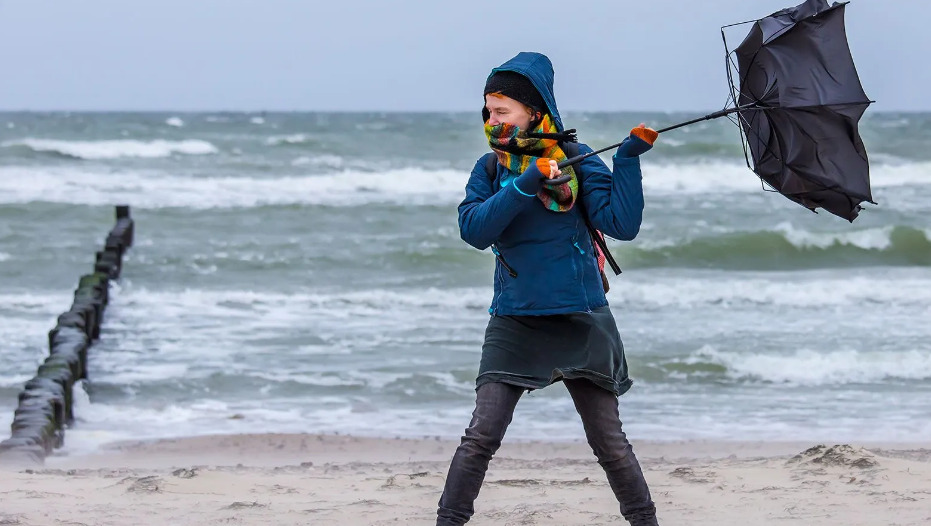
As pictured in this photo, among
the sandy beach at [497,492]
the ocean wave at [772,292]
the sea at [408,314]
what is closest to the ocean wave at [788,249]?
the sea at [408,314]

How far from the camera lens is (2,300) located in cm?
1255

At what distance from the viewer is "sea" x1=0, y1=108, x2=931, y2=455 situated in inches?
315

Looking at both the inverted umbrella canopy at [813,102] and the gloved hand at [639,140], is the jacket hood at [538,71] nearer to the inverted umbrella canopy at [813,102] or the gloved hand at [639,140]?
the gloved hand at [639,140]

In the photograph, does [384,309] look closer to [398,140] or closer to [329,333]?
[329,333]

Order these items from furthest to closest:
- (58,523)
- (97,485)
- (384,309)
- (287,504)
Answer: (384,309), (97,485), (287,504), (58,523)

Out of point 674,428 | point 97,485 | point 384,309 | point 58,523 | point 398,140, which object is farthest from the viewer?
point 398,140

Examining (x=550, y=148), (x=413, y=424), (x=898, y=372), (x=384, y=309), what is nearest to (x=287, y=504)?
(x=550, y=148)

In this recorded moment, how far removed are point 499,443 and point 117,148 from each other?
3811cm

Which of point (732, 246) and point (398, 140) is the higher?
point (398, 140)

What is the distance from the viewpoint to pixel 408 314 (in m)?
11.9

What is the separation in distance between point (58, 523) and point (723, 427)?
447 centimetres

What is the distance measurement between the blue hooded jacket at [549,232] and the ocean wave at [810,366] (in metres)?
5.92

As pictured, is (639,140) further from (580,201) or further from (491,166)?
(491,166)

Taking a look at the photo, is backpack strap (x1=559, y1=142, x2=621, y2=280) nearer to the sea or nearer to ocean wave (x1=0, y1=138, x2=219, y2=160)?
the sea
